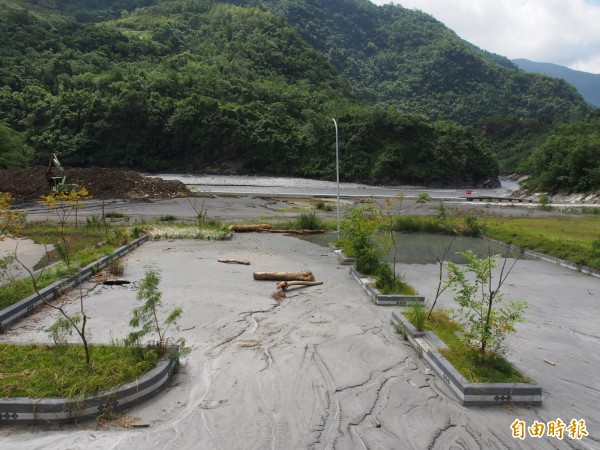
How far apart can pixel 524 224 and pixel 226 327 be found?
2089cm

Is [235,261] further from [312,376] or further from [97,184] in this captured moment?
[97,184]

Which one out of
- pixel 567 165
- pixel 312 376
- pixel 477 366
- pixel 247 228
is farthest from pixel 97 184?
pixel 567 165

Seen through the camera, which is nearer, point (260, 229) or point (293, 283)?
point (293, 283)

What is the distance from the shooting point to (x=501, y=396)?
17.4 feet

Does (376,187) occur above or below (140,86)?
below

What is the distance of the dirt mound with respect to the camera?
28391 millimetres

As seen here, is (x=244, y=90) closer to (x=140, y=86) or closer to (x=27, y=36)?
(x=140, y=86)

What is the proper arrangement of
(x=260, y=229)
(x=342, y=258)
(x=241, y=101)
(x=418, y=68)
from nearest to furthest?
(x=342, y=258) < (x=260, y=229) < (x=241, y=101) < (x=418, y=68)

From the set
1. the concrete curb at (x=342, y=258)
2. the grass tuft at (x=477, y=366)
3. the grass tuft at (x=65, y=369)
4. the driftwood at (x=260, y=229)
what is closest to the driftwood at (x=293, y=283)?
the concrete curb at (x=342, y=258)

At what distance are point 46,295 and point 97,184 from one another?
24.1 metres

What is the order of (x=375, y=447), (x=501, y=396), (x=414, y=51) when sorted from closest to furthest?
(x=375, y=447)
(x=501, y=396)
(x=414, y=51)

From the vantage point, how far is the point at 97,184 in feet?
101

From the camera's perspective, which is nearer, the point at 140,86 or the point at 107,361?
the point at 107,361

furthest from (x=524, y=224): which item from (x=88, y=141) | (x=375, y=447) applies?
(x=88, y=141)
